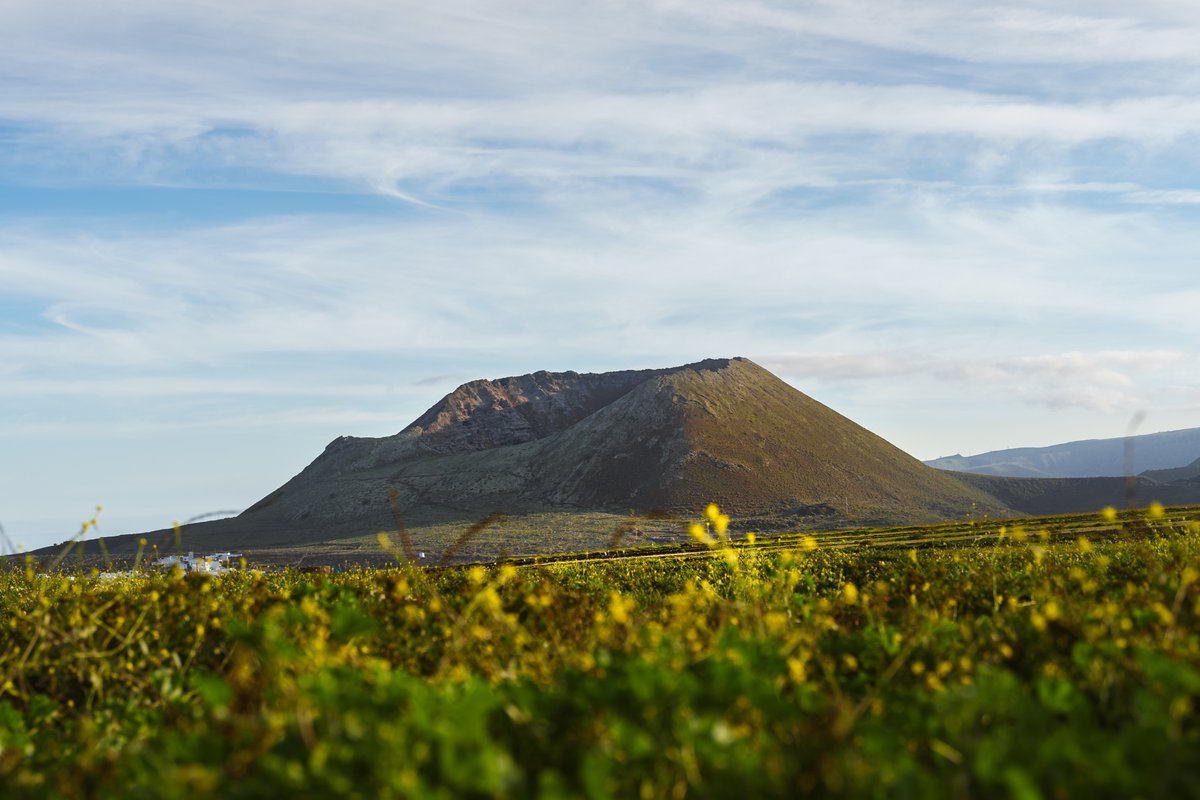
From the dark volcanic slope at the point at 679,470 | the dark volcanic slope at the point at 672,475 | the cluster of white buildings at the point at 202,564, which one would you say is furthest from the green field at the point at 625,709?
the dark volcanic slope at the point at 679,470

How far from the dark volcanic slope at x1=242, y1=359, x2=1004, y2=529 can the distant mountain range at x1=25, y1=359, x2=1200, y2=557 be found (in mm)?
180

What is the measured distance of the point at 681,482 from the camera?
69812 millimetres

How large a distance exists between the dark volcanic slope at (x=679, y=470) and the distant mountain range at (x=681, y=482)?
0.18 meters

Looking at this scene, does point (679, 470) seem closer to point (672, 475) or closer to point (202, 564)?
point (672, 475)

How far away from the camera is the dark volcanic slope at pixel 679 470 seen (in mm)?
68125

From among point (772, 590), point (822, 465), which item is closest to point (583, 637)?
point (772, 590)

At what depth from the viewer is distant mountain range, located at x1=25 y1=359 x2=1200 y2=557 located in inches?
2549

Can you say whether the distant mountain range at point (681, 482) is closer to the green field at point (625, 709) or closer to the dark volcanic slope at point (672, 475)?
the dark volcanic slope at point (672, 475)

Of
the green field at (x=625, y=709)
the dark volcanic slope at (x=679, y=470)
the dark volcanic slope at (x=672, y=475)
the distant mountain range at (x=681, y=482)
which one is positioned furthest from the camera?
the dark volcanic slope at (x=679, y=470)

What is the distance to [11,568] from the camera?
1823 centimetres

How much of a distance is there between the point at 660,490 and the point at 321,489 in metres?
35.2

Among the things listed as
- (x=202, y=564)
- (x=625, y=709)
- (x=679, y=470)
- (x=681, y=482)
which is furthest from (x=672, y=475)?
(x=625, y=709)

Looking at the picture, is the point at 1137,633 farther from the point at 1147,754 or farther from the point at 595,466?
the point at 595,466

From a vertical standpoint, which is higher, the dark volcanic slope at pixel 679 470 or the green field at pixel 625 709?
the dark volcanic slope at pixel 679 470
